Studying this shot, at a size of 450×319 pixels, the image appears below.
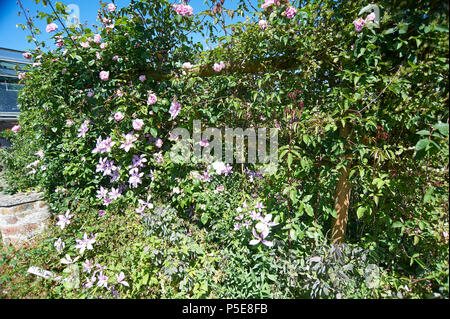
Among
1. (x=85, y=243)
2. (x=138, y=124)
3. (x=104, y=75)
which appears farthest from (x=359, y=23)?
(x=85, y=243)

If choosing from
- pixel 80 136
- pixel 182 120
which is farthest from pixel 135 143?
pixel 80 136

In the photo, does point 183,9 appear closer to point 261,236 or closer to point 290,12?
point 290,12

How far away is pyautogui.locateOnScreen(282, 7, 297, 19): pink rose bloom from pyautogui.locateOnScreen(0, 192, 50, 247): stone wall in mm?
2770

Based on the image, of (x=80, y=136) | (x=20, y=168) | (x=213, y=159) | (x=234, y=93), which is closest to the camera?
(x=234, y=93)

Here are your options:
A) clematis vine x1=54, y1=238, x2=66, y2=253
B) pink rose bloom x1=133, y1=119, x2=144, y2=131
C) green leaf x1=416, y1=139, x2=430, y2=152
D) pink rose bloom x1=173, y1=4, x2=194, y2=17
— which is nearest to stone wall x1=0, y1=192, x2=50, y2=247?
clematis vine x1=54, y1=238, x2=66, y2=253

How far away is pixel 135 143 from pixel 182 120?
1.62 feet

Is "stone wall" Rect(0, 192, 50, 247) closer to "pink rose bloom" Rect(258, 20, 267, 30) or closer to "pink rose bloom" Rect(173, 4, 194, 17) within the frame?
"pink rose bloom" Rect(173, 4, 194, 17)

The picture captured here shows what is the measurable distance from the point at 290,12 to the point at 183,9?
94 cm

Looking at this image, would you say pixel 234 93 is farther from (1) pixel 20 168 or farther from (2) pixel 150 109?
(1) pixel 20 168

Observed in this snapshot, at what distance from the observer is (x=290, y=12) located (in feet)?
4.83

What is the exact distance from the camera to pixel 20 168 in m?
3.04

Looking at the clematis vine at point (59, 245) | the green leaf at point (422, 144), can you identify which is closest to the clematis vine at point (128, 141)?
the clematis vine at point (59, 245)

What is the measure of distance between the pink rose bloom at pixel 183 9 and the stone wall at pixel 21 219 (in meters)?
2.34

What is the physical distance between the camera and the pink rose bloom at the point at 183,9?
1.88 meters
